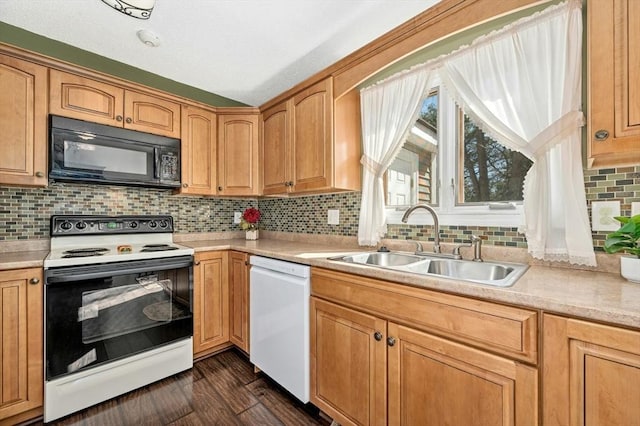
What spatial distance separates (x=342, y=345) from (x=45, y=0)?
8.46 feet

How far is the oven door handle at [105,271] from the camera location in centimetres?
150

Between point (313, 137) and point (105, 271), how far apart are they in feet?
5.29

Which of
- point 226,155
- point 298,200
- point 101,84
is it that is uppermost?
point 101,84

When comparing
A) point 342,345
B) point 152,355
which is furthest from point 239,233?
point 342,345

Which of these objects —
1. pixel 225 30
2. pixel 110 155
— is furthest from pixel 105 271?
pixel 225 30

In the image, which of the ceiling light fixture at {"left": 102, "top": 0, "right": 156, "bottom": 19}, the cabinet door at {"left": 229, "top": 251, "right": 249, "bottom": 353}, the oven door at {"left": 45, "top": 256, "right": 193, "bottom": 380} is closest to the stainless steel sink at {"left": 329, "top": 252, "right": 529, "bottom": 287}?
the cabinet door at {"left": 229, "top": 251, "right": 249, "bottom": 353}

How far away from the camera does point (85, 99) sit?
6.17ft

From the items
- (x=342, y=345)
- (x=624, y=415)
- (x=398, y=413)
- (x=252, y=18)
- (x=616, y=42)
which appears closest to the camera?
(x=624, y=415)

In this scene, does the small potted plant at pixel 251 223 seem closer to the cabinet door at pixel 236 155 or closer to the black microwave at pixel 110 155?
the cabinet door at pixel 236 155

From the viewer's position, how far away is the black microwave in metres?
1.78

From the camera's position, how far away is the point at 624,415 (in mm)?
709

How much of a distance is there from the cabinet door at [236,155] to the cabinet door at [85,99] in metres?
0.80

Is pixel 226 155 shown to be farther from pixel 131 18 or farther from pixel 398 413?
pixel 398 413

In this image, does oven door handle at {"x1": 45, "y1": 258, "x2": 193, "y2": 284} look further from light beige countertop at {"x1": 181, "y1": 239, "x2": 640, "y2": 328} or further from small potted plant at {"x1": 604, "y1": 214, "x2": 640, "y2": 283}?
small potted plant at {"x1": 604, "y1": 214, "x2": 640, "y2": 283}
